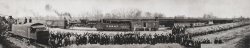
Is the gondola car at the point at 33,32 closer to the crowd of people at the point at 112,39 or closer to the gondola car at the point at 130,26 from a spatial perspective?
the crowd of people at the point at 112,39

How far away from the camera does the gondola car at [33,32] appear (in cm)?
630

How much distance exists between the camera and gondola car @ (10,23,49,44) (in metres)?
6.30

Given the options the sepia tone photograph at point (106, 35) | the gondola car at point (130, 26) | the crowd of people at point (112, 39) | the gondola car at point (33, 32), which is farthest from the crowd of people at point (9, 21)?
the gondola car at point (130, 26)

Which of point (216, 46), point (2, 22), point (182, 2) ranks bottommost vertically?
point (216, 46)

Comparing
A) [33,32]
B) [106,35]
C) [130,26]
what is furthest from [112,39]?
[130,26]

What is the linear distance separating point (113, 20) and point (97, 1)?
12.3 ft

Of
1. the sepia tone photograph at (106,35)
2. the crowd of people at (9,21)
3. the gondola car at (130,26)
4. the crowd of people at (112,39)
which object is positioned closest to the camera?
the sepia tone photograph at (106,35)

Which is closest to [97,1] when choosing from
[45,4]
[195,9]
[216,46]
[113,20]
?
[45,4]

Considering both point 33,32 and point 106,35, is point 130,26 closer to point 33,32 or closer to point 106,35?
point 106,35

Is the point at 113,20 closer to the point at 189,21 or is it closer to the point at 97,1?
the point at 189,21

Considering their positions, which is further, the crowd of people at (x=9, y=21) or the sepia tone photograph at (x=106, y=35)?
the crowd of people at (x=9, y=21)

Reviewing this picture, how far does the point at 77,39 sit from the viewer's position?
6.86 metres

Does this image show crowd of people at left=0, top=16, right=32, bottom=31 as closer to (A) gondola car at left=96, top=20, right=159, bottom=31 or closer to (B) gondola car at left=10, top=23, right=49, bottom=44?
(B) gondola car at left=10, top=23, right=49, bottom=44

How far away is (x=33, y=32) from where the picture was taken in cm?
632
